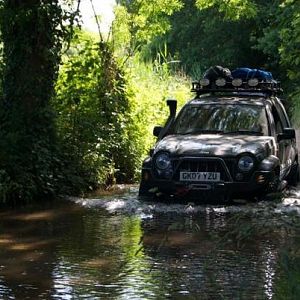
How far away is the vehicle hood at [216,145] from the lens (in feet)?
32.4

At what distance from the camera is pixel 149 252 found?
7.55 meters

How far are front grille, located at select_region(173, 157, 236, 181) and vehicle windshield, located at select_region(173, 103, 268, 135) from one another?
1121mm

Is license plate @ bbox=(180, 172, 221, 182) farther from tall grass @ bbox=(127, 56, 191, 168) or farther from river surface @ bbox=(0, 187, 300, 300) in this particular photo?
tall grass @ bbox=(127, 56, 191, 168)

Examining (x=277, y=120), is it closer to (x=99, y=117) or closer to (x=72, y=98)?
(x=99, y=117)

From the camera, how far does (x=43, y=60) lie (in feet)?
38.4

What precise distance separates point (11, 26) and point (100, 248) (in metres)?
5.25

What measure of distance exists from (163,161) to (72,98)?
11.7 ft

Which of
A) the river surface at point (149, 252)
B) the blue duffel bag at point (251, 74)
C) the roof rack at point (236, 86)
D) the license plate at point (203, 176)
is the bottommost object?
the river surface at point (149, 252)

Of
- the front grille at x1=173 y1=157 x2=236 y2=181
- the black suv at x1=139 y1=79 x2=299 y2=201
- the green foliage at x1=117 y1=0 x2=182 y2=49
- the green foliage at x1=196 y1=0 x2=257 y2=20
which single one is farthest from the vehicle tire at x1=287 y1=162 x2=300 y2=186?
the green foliage at x1=196 y1=0 x2=257 y2=20

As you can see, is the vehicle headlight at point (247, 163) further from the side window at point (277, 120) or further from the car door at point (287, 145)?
the side window at point (277, 120)

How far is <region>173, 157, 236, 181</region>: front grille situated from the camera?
32.1 ft

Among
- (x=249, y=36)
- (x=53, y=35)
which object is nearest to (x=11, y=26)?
(x=53, y=35)

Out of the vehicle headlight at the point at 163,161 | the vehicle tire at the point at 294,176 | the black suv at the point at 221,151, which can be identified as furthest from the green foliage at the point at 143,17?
the vehicle headlight at the point at 163,161

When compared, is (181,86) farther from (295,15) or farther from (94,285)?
(94,285)
